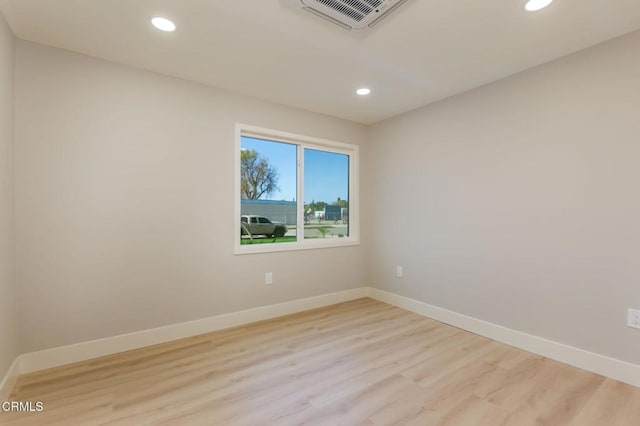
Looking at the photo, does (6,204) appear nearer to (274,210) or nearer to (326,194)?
(274,210)

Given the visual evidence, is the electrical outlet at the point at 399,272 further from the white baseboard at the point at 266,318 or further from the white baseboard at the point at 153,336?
the white baseboard at the point at 153,336

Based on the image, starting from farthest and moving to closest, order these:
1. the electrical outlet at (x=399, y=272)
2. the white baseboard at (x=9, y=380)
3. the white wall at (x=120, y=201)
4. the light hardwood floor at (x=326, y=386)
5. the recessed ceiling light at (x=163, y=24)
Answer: the electrical outlet at (x=399, y=272)
the white wall at (x=120, y=201)
the recessed ceiling light at (x=163, y=24)
the white baseboard at (x=9, y=380)
the light hardwood floor at (x=326, y=386)

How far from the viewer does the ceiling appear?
6.06ft

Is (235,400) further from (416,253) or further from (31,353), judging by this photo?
(416,253)

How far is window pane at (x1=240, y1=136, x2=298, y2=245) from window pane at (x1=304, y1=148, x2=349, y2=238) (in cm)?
21

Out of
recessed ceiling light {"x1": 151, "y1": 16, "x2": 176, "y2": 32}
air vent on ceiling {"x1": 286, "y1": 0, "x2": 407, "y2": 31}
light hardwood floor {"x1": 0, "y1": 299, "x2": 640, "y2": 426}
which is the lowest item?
light hardwood floor {"x1": 0, "y1": 299, "x2": 640, "y2": 426}

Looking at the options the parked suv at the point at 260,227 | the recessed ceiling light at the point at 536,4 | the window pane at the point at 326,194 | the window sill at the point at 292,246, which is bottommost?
the window sill at the point at 292,246

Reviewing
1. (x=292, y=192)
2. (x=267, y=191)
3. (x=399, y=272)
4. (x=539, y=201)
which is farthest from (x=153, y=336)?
(x=539, y=201)

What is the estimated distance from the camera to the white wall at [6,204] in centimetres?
185

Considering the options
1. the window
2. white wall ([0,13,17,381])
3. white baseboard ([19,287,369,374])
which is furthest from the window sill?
white wall ([0,13,17,381])

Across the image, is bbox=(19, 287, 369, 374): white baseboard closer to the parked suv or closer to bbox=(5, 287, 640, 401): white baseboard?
bbox=(5, 287, 640, 401): white baseboard

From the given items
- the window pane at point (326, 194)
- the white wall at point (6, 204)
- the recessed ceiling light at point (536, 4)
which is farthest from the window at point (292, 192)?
the recessed ceiling light at point (536, 4)

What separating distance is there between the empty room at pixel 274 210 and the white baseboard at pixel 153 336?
0.02 metres

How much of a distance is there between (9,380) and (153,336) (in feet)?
2.93
